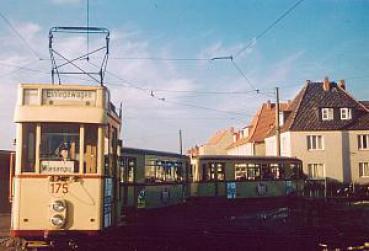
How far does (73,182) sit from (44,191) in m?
0.59

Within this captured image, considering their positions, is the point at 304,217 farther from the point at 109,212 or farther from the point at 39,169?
the point at 39,169

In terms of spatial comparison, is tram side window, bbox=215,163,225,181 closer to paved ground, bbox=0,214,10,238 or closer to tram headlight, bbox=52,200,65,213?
paved ground, bbox=0,214,10,238

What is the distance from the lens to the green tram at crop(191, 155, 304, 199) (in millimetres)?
27991

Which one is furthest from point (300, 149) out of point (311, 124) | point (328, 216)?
point (328, 216)

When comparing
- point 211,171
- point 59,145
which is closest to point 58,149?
point 59,145

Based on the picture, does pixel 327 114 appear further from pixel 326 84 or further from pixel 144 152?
pixel 144 152

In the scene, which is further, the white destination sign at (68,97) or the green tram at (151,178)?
the green tram at (151,178)

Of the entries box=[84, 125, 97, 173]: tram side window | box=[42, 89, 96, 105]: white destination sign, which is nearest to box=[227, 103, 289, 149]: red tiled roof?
box=[42, 89, 96, 105]: white destination sign

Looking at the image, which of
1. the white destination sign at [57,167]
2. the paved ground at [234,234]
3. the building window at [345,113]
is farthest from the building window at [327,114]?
the white destination sign at [57,167]

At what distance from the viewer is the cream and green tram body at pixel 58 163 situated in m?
9.93

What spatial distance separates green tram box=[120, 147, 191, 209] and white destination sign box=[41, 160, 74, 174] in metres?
8.66

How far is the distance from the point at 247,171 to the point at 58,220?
2060 cm

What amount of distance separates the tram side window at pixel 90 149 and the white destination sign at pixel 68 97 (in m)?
0.58

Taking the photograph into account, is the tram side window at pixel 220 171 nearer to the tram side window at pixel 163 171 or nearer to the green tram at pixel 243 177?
the green tram at pixel 243 177
